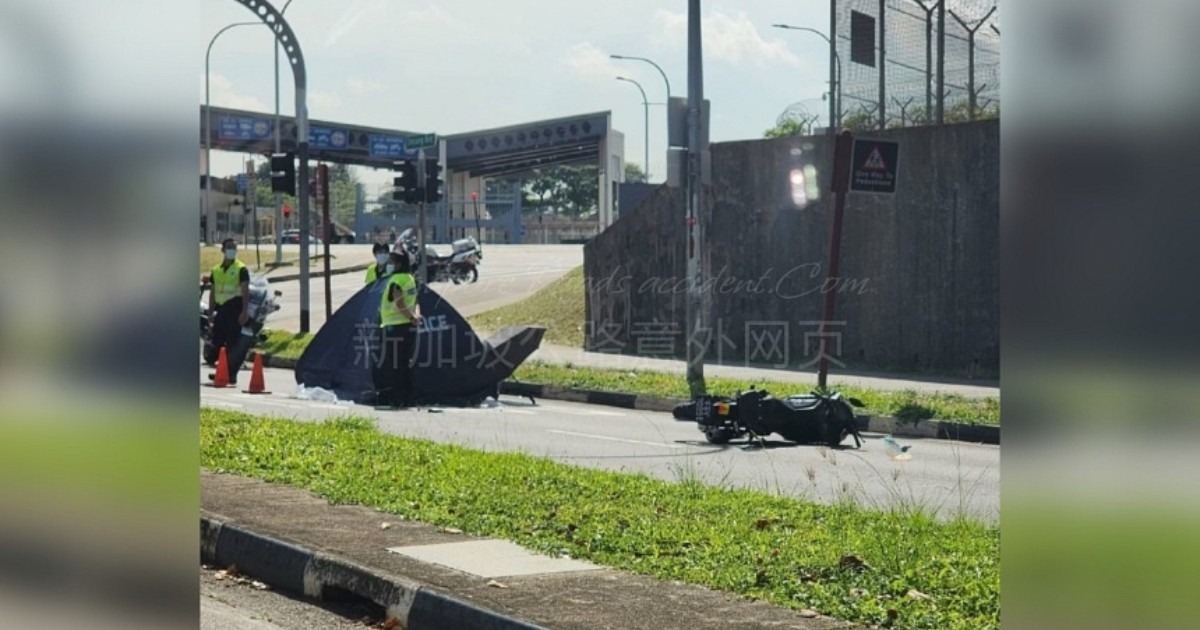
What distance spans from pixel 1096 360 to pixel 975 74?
17903mm

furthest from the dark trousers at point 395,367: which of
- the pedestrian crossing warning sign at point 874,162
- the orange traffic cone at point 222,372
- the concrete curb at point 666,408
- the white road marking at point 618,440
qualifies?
the pedestrian crossing warning sign at point 874,162

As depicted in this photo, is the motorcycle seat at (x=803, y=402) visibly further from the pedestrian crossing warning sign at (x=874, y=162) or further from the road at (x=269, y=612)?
the road at (x=269, y=612)

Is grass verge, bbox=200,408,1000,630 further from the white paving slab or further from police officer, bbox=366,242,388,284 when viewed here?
police officer, bbox=366,242,388,284

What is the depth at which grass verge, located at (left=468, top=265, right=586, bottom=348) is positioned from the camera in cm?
2944

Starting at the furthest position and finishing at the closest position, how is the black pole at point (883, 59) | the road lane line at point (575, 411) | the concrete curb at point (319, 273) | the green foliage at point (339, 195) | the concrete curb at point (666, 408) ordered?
the green foliage at point (339, 195) → the concrete curb at point (319, 273) → the black pole at point (883, 59) → the road lane line at point (575, 411) → the concrete curb at point (666, 408)

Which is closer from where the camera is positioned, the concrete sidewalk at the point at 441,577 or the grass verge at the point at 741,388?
the concrete sidewalk at the point at 441,577

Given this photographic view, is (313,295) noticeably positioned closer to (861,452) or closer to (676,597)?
(861,452)

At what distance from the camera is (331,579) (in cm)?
741

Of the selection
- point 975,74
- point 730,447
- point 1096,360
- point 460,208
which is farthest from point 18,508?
point 460,208

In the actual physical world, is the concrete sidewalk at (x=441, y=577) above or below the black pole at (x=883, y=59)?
below

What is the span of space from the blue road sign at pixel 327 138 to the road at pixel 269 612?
70801 mm

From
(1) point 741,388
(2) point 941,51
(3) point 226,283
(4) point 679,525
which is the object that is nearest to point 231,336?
(3) point 226,283

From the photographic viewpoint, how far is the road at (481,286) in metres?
37.6

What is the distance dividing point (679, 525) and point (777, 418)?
6.04 m
